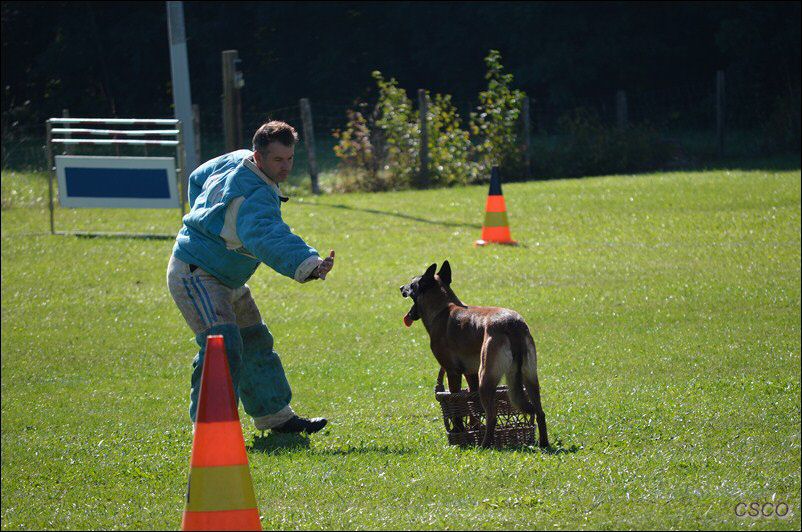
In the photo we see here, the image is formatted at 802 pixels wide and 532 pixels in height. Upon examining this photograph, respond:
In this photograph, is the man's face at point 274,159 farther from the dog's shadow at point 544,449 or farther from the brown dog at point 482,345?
the dog's shadow at point 544,449

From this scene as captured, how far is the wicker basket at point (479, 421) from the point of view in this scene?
20.7 feet

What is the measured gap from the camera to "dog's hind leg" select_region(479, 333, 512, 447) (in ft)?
20.0

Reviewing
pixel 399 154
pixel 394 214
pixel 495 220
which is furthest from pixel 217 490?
pixel 399 154

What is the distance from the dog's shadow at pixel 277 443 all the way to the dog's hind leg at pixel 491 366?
3.97 ft

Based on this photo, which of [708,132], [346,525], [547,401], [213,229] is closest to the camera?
[346,525]

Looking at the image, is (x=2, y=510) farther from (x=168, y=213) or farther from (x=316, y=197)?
(x=316, y=197)

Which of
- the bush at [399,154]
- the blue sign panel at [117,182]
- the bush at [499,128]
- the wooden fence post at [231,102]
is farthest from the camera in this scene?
the bush at [499,128]

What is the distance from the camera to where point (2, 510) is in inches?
221

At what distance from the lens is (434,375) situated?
8469 millimetres

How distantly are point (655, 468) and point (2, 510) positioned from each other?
3510 millimetres

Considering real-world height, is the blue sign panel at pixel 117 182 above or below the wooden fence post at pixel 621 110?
below

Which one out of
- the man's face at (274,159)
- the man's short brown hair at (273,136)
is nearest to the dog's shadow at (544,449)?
the man's face at (274,159)

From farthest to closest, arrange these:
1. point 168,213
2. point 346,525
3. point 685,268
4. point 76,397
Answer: point 168,213 < point 685,268 < point 76,397 < point 346,525

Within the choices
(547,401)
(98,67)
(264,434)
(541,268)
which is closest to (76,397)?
Result: (264,434)
